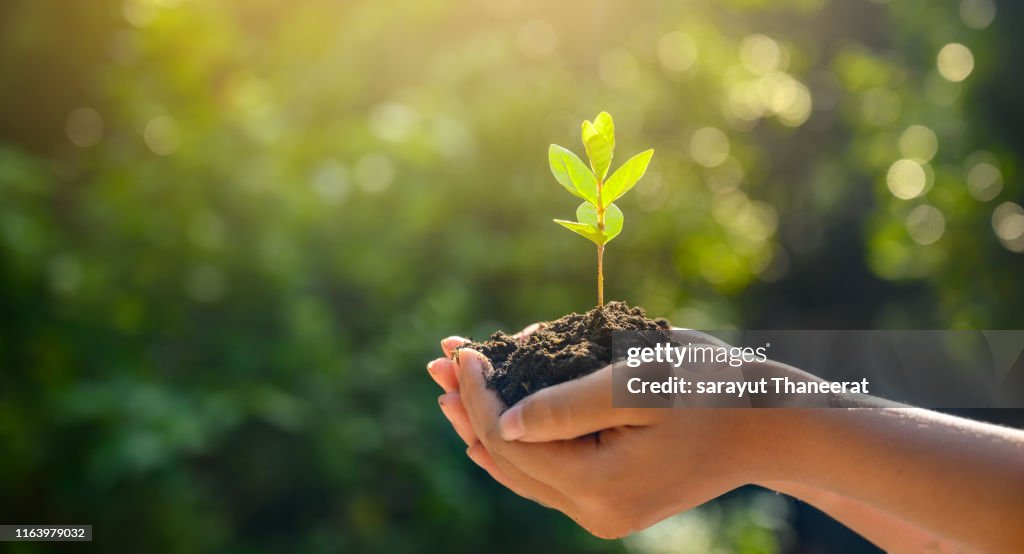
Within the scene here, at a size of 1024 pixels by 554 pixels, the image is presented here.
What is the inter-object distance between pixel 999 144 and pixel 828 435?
11.0 feet

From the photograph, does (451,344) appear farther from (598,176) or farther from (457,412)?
(598,176)

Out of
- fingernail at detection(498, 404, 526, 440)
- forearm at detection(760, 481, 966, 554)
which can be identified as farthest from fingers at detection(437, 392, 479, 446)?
forearm at detection(760, 481, 966, 554)

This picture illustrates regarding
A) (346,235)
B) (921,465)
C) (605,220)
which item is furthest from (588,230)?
(346,235)

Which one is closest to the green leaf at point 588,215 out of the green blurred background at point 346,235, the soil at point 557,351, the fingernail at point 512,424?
the soil at point 557,351

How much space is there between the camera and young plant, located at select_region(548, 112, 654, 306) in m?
1.16

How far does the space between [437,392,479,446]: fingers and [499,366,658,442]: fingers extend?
0.16m

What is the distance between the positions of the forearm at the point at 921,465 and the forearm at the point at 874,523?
19 centimetres

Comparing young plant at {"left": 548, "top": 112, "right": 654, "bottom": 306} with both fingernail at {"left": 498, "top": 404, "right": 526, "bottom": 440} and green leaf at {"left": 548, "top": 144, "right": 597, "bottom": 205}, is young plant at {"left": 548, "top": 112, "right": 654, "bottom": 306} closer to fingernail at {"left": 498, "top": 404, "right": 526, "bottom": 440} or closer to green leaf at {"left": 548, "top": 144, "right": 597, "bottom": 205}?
green leaf at {"left": 548, "top": 144, "right": 597, "bottom": 205}

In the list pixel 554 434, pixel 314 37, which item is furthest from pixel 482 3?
pixel 554 434

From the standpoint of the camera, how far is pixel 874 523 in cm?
119

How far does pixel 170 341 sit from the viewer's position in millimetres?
2777

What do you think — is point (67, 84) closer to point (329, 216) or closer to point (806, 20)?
point (329, 216)

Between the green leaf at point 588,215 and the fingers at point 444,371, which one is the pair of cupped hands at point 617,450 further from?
the green leaf at point 588,215

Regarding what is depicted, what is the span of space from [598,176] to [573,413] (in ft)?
1.37
